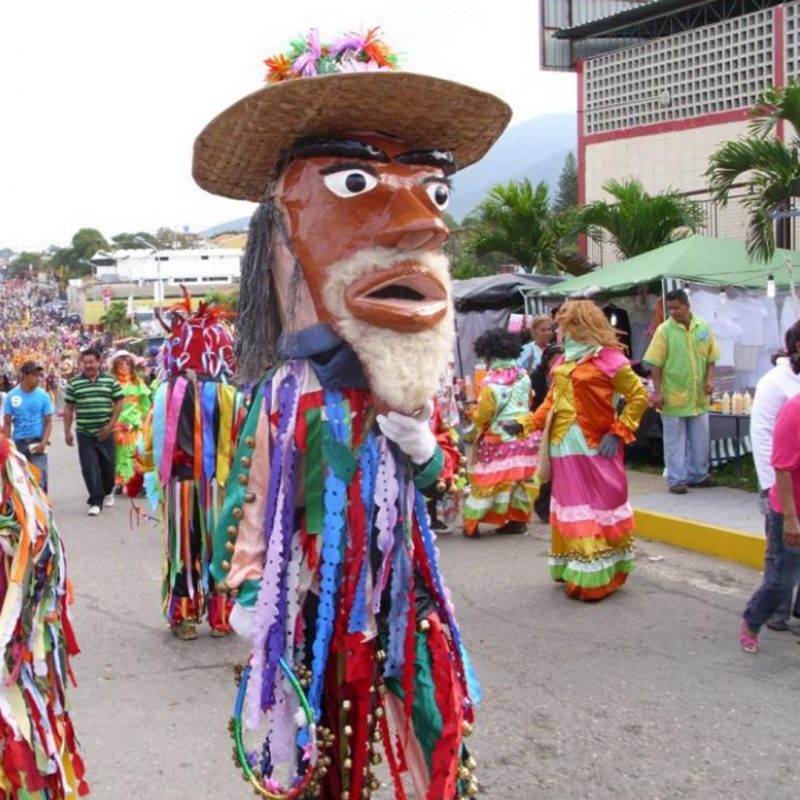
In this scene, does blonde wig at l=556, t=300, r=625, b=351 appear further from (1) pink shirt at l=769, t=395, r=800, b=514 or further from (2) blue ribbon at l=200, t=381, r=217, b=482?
(2) blue ribbon at l=200, t=381, r=217, b=482

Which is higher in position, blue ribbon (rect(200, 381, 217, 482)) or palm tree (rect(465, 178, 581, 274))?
palm tree (rect(465, 178, 581, 274))

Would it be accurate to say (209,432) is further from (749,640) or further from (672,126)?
(672,126)

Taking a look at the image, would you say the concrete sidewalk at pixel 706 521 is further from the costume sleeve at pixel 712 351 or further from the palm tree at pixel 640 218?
the palm tree at pixel 640 218

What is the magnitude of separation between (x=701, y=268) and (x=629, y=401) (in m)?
5.17

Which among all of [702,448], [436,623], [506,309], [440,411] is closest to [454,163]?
[440,411]

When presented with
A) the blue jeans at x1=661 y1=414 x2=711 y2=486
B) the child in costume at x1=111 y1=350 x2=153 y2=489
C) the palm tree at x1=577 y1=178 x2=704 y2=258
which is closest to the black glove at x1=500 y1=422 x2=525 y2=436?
the blue jeans at x1=661 y1=414 x2=711 y2=486

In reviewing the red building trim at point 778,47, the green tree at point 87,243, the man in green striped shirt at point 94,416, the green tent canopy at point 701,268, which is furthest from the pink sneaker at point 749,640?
the green tree at point 87,243

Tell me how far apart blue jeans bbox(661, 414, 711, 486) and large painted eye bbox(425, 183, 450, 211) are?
6.70 meters

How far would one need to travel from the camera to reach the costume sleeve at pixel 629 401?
606 centimetres

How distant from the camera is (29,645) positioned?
307 centimetres

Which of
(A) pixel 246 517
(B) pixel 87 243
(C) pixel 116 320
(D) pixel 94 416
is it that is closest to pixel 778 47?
(D) pixel 94 416

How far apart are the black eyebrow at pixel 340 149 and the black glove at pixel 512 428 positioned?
5.44 m

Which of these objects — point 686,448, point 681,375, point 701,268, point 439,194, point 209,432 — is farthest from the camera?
point 701,268

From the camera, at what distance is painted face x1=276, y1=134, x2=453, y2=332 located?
2852 mm
